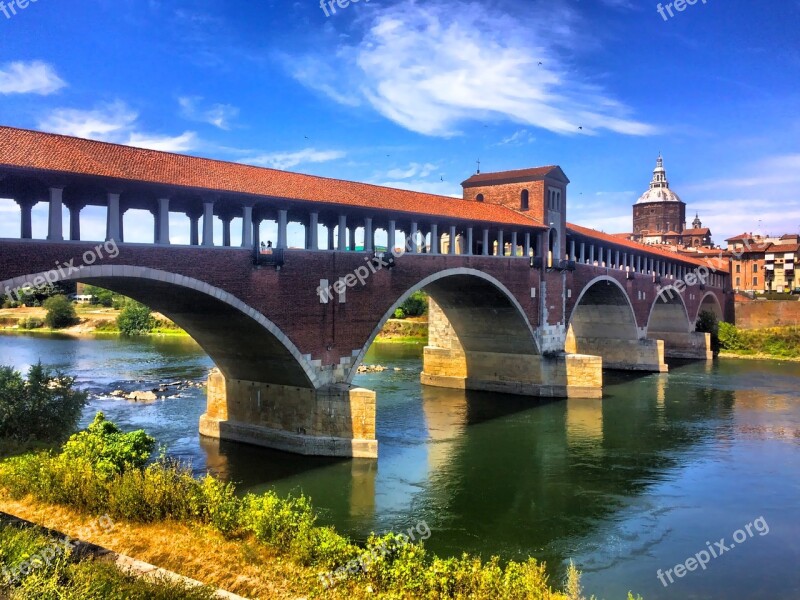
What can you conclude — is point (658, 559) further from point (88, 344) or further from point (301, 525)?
point (88, 344)

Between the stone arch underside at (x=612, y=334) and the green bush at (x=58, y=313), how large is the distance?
2334 inches

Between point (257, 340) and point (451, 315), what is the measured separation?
1807 centimetres

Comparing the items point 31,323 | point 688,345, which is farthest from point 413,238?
point 31,323

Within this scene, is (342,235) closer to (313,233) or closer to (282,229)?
(313,233)

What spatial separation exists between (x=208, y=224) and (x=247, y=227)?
4.97ft

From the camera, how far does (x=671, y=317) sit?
198 feet

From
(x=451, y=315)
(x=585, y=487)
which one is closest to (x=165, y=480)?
(x=585, y=487)

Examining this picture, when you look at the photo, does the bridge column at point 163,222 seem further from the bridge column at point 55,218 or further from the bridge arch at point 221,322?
the bridge column at point 55,218

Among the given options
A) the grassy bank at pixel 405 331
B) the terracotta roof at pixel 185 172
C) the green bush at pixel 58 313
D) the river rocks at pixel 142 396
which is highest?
the terracotta roof at pixel 185 172

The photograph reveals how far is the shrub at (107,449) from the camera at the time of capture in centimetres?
1501

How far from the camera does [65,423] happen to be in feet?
67.3

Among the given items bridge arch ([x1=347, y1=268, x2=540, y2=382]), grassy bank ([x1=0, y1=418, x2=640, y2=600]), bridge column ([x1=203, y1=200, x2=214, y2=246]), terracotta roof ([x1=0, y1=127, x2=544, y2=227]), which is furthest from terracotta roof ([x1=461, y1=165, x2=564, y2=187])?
grassy bank ([x1=0, y1=418, x2=640, y2=600])

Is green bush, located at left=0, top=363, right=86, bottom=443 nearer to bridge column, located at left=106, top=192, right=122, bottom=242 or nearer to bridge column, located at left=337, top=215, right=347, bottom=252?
bridge column, located at left=106, top=192, right=122, bottom=242

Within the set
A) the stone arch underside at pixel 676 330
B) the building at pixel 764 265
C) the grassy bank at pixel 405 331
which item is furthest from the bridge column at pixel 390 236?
the building at pixel 764 265
